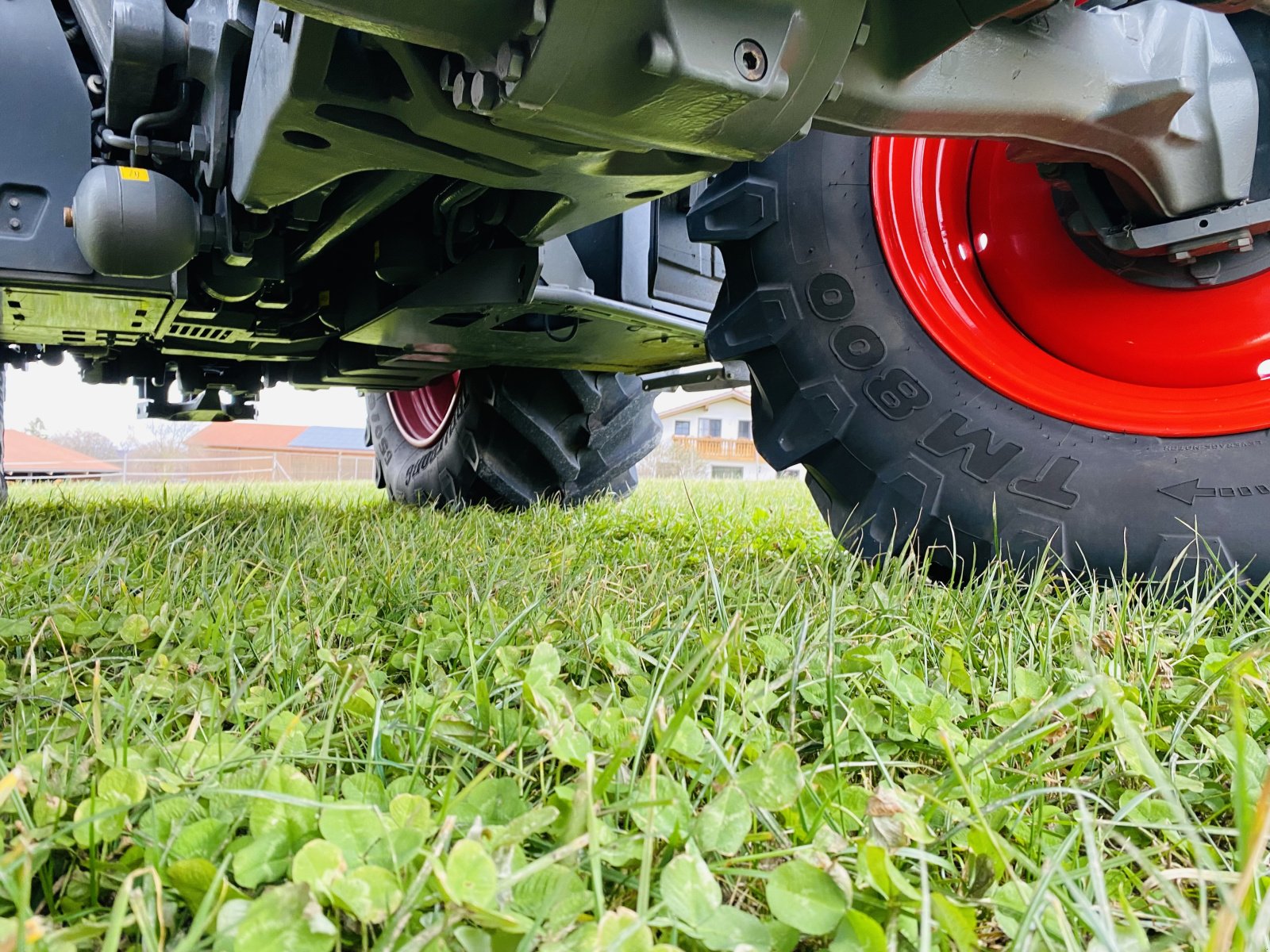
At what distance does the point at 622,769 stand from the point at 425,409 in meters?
2.72

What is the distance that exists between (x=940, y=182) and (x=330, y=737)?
42.7 inches

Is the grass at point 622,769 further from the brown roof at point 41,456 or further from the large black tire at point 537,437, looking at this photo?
the brown roof at point 41,456

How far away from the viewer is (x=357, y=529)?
62.7 inches

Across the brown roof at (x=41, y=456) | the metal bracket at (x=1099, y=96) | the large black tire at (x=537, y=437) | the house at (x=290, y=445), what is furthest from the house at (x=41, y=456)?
the metal bracket at (x=1099, y=96)

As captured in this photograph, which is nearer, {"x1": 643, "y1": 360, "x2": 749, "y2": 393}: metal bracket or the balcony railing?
{"x1": 643, "y1": 360, "x2": 749, "y2": 393}: metal bracket

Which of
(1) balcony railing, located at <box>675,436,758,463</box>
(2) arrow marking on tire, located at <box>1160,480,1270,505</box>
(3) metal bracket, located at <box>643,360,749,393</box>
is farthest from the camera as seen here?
(1) balcony railing, located at <box>675,436,758,463</box>

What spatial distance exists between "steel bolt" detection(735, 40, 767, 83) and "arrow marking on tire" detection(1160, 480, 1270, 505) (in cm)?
79

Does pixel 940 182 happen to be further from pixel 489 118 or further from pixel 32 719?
pixel 32 719

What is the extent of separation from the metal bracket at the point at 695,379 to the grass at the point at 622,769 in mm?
1327

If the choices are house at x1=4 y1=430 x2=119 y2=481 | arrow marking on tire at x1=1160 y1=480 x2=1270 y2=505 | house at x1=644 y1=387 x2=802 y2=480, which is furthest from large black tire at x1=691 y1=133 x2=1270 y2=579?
house at x1=4 y1=430 x2=119 y2=481

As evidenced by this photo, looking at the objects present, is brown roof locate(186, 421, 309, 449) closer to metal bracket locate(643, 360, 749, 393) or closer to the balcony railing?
the balcony railing

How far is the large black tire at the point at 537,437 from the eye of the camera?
2297mm

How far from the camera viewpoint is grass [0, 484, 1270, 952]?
33 centimetres

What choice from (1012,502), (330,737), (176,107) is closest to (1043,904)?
(330,737)
